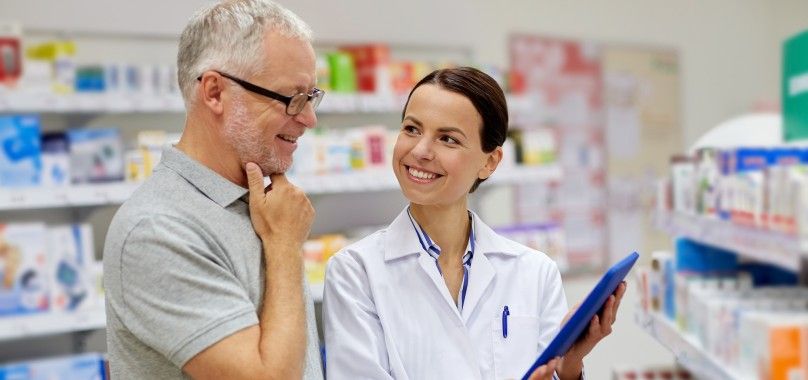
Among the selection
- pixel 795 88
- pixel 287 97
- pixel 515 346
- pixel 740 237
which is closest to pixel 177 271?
pixel 287 97

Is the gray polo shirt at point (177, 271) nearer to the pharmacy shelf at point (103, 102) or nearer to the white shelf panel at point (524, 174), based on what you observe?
the pharmacy shelf at point (103, 102)

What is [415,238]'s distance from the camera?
2.26 meters

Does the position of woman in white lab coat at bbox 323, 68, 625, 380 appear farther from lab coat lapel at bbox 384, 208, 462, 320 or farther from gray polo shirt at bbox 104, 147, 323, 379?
gray polo shirt at bbox 104, 147, 323, 379

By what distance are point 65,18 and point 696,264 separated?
3358 mm

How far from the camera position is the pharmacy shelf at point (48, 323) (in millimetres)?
3848

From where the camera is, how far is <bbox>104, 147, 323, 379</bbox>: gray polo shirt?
66.8 inches

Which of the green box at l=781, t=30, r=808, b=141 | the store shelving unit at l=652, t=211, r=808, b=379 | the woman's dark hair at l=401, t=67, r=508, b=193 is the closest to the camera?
the store shelving unit at l=652, t=211, r=808, b=379

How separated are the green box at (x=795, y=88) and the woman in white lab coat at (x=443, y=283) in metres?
1.04

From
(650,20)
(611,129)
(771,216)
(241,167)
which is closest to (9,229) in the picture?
(241,167)

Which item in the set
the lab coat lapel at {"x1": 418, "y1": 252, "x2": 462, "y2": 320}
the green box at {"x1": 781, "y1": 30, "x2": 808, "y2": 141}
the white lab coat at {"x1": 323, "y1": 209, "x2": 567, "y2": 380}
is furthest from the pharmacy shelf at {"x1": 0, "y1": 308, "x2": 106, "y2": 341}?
the green box at {"x1": 781, "y1": 30, "x2": 808, "y2": 141}

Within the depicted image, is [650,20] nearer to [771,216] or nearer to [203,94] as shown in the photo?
[771,216]

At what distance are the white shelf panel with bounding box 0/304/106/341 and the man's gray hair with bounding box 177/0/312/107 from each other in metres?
2.39

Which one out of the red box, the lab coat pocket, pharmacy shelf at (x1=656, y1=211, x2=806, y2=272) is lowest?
the lab coat pocket

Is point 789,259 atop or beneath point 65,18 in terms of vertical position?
beneath
